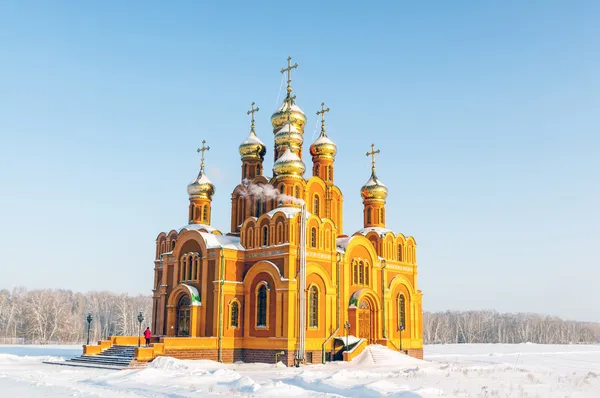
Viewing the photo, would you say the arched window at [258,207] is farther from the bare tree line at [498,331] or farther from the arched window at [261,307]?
the bare tree line at [498,331]

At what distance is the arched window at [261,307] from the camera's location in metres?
27.3

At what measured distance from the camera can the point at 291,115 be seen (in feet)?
109

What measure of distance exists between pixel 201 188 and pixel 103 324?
41.4 metres

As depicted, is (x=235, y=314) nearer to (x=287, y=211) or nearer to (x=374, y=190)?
(x=287, y=211)

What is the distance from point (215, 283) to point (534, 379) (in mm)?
14096

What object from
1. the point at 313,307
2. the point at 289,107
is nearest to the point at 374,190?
the point at 289,107

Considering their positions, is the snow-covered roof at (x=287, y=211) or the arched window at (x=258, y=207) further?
the arched window at (x=258, y=207)

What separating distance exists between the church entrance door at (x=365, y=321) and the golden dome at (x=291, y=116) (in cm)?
1001

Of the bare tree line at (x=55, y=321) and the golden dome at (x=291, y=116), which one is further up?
the golden dome at (x=291, y=116)

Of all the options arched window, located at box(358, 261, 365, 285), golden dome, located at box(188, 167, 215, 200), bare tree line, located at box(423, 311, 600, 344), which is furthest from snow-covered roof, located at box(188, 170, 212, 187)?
bare tree line, located at box(423, 311, 600, 344)

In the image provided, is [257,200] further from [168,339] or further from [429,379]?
[429,379]

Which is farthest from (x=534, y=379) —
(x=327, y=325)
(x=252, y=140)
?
(x=252, y=140)

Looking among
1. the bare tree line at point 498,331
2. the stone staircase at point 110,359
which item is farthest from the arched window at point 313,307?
the bare tree line at point 498,331

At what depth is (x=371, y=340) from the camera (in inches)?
1220
